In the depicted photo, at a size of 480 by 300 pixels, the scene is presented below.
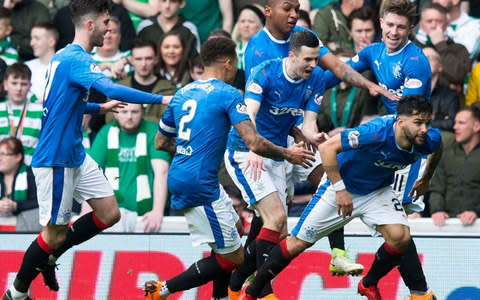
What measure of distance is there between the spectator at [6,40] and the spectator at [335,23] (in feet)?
13.2

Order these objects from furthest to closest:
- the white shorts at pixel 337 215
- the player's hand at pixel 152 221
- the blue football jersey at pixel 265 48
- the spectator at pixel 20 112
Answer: the spectator at pixel 20 112 → the player's hand at pixel 152 221 → the blue football jersey at pixel 265 48 → the white shorts at pixel 337 215

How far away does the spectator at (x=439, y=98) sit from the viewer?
13.5m

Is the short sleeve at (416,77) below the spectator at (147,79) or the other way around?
the other way around

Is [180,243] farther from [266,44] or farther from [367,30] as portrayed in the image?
[367,30]

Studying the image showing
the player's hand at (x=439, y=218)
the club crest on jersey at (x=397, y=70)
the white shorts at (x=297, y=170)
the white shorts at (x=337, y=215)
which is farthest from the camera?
the player's hand at (x=439, y=218)

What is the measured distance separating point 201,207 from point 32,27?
18.2 feet

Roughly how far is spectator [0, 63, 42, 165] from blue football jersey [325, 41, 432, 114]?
429 centimetres

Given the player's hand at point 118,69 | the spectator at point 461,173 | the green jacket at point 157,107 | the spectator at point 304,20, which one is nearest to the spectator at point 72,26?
the player's hand at point 118,69

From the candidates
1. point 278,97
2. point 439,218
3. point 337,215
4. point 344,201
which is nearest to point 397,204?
point 337,215

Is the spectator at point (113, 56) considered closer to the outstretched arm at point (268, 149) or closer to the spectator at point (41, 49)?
the spectator at point (41, 49)

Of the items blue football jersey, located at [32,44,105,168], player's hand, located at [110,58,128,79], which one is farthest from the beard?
player's hand, located at [110,58,128,79]

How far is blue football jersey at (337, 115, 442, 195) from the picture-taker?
9.95 metres

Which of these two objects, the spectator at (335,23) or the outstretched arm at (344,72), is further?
the spectator at (335,23)

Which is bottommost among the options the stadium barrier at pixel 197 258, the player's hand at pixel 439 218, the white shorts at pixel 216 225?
the stadium barrier at pixel 197 258
